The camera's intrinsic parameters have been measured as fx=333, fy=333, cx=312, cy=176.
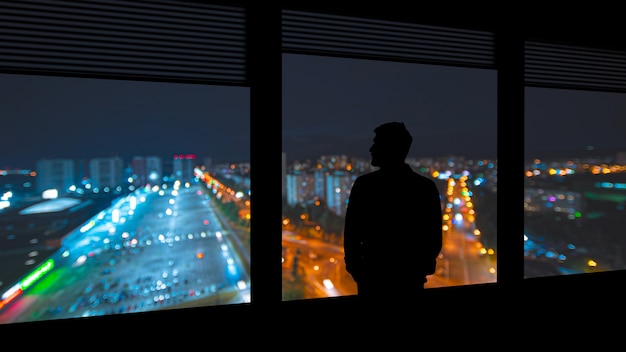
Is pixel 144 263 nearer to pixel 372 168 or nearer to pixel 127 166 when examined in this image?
pixel 127 166

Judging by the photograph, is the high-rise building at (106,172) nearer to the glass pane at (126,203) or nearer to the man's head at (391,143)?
the glass pane at (126,203)

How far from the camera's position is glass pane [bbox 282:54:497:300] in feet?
6.70

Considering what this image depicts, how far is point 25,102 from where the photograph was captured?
5.90ft

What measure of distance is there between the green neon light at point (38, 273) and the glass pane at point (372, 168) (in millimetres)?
1347

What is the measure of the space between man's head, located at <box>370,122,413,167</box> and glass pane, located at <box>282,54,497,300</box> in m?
0.59

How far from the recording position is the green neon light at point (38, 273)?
1800 mm

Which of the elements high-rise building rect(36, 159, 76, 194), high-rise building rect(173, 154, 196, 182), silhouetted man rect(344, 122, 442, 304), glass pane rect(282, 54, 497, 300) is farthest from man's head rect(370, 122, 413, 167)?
high-rise building rect(36, 159, 76, 194)

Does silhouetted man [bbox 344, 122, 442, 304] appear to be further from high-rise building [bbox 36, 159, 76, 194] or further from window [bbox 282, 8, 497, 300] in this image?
high-rise building [bbox 36, 159, 76, 194]

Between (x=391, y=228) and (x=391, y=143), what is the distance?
0.36 m

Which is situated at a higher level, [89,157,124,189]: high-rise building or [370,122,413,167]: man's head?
[370,122,413,167]: man's head

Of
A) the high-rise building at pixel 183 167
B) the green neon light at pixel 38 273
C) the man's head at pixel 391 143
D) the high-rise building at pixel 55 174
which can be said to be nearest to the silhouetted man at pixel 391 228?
the man's head at pixel 391 143

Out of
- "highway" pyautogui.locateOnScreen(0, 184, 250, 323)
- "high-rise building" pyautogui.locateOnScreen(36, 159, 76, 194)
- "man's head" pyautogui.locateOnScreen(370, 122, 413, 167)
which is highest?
"man's head" pyautogui.locateOnScreen(370, 122, 413, 167)

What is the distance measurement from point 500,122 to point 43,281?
3.00 metres

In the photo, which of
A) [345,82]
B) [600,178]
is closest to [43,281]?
[345,82]
